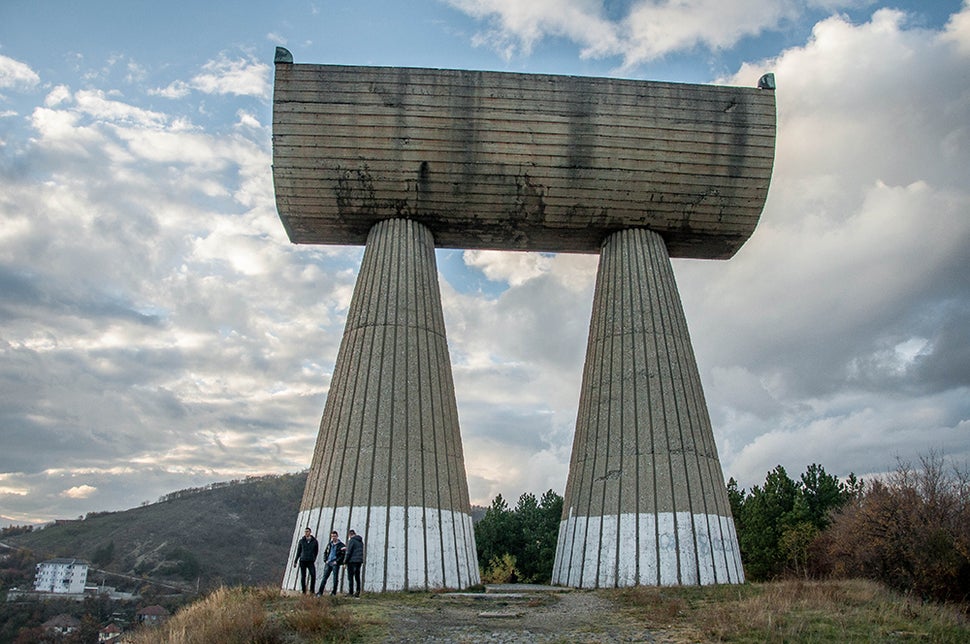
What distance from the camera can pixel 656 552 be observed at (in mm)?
14680

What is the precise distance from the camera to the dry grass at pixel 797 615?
29.0ft

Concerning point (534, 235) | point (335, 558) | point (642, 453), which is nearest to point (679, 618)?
point (642, 453)

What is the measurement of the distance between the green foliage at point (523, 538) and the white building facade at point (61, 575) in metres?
62.1

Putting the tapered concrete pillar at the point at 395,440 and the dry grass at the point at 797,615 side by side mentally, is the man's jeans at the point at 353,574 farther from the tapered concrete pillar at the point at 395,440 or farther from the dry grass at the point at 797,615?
the dry grass at the point at 797,615

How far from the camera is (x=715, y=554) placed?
1488cm

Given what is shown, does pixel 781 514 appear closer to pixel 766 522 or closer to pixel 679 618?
pixel 766 522

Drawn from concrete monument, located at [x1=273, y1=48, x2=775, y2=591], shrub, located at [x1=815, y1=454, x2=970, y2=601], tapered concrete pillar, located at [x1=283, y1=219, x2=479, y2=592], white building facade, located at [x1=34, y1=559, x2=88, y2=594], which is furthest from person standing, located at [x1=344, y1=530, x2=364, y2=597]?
white building facade, located at [x1=34, y1=559, x2=88, y2=594]

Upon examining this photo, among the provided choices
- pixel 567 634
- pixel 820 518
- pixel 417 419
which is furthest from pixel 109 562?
pixel 567 634

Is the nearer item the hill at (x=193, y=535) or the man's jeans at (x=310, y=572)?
the man's jeans at (x=310, y=572)

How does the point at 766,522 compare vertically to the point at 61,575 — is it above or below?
above

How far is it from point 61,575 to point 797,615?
90.2m

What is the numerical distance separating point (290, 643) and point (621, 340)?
10.7 metres

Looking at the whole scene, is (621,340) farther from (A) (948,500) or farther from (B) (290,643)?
(B) (290,643)

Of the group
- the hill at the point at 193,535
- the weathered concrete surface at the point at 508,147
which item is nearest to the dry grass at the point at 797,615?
the weathered concrete surface at the point at 508,147
